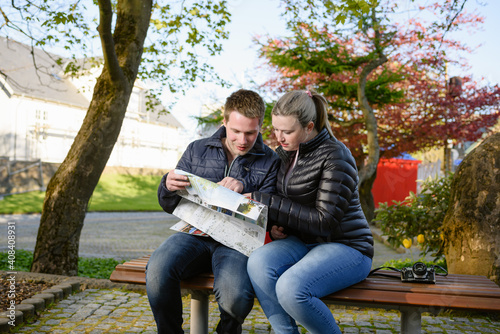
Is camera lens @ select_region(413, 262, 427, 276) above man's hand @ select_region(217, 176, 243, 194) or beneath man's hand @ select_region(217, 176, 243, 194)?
beneath

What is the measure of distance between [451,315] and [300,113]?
112 inches

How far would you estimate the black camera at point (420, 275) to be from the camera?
2896 millimetres

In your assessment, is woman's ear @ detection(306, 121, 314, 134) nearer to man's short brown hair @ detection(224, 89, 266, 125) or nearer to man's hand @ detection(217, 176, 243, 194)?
man's short brown hair @ detection(224, 89, 266, 125)

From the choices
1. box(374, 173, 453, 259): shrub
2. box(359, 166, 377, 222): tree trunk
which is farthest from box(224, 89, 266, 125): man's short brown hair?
box(359, 166, 377, 222): tree trunk

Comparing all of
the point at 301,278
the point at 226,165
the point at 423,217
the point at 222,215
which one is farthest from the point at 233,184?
the point at 423,217

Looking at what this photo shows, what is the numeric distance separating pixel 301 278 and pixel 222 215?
69 centimetres

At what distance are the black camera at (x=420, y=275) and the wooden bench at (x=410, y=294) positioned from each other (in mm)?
35

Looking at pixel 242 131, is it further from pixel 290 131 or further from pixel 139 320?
pixel 139 320

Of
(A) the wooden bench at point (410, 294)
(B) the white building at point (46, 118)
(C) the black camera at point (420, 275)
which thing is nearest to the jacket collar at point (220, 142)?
(A) the wooden bench at point (410, 294)

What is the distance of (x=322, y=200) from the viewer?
109 inches

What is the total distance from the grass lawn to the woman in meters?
17.2

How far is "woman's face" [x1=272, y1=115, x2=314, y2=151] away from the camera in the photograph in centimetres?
294

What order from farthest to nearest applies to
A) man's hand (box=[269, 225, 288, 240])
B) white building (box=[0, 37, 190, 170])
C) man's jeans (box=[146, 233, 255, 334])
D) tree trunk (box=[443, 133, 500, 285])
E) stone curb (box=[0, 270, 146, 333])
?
white building (box=[0, 37, 190, 170]) → tree trunk (box=[443, 133, 500, 285]) → stone curb (box=[0, 270, 146, 333]) → man's hand (box=[269, 225, 288, 240]) → man's jeans (box=[146, 233, 255, 334])

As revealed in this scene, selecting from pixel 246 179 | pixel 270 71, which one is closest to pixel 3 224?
pixel 270 71
